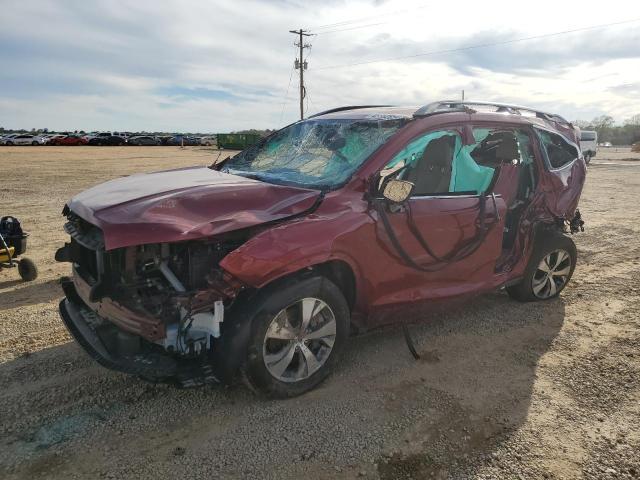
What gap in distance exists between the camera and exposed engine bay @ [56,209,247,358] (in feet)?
9.55

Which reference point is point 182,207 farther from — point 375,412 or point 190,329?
point 375,412

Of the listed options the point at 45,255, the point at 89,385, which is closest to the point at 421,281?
the point at 89,385

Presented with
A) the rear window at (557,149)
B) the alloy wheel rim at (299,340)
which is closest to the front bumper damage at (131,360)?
the alloy wheel rim at (299,340)

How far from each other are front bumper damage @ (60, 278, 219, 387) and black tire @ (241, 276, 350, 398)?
272 mm

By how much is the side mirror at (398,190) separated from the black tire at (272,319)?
27.9 inches

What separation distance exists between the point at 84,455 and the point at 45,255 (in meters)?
4.60

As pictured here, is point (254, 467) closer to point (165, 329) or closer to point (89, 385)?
point (165, 329)

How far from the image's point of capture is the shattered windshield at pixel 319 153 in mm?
3684

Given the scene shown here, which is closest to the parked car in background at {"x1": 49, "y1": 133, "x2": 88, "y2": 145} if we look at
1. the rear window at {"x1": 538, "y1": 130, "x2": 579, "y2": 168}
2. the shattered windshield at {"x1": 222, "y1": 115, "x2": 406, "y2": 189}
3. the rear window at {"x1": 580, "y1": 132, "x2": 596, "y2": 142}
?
the rear window at {"x1": 580, "y1": 132, "x2": 596, "y2": 142}

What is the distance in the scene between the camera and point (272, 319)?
3047 mm

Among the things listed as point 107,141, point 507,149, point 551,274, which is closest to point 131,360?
point 507,149

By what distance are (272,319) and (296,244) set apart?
1.57ft

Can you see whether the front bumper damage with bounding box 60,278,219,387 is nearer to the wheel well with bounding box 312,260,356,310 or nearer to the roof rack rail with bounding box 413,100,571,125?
the wheel well with bounding box 312,260,356,310

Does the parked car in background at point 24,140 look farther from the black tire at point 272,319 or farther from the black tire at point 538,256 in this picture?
the black tire at point 272,319
